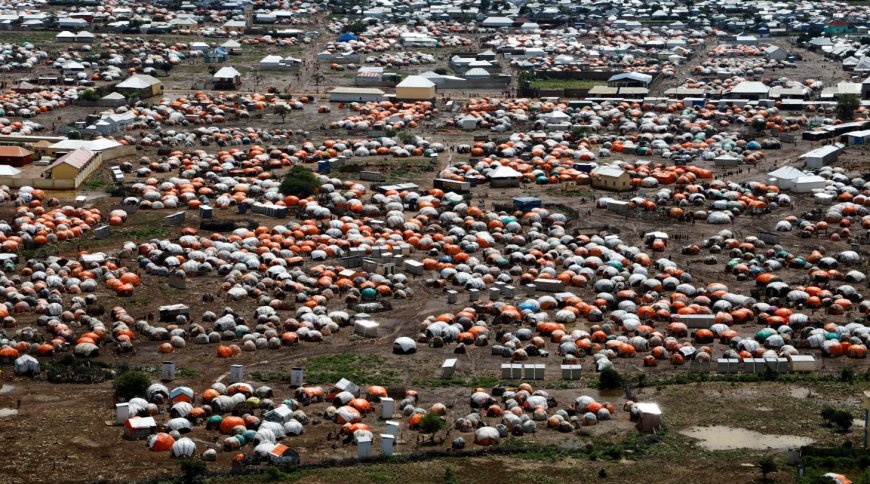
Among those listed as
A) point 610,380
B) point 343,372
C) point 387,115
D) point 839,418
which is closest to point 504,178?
point 387,115

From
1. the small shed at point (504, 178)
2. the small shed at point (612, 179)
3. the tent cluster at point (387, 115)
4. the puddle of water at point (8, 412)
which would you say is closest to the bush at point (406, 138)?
the tent cluster at point (387, 115)

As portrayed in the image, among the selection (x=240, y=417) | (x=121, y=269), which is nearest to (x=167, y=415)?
(x=240, y=417)

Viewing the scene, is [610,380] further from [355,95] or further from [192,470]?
[355,95]

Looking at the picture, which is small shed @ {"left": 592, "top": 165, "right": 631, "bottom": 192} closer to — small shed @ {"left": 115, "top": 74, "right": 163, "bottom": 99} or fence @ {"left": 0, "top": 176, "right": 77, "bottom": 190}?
fence @ {"left": 0, "top": 176, "right": 77, "bottom": 190}

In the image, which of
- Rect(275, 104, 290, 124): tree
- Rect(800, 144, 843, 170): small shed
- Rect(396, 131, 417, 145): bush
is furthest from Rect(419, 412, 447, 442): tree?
Rect(275, 104, 290, 124): tree

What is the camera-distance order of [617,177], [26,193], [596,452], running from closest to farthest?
1. [596,452]
2. [26,193]
3. [617,177]

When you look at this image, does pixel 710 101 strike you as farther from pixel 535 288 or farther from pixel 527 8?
pixel 527 8

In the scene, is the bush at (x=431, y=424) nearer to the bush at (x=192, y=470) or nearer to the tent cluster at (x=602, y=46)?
the bush at (x=192, y=470)
